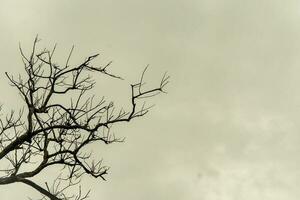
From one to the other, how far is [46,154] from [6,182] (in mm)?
1203

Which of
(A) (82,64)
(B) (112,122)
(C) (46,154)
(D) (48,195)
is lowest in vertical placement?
(D) (48,195)

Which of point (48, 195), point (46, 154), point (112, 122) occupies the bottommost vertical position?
point (48, 195)

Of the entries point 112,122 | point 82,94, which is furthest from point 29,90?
point 112,122

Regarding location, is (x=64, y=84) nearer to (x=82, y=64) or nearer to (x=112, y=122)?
(x=82, y=64)

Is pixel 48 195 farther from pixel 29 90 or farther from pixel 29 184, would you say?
pixel 29 90

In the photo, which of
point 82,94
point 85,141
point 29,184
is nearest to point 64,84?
point 82,94

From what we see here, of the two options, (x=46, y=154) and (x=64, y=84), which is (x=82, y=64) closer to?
(x=64, y=84)

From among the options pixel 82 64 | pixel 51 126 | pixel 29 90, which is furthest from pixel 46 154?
pixel 82 64

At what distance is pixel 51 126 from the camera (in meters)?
13.2

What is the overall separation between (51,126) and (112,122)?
64.8 inches

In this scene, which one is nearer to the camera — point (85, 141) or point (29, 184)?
point (29, 184)

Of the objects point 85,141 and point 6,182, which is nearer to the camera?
point 6,182

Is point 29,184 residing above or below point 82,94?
below

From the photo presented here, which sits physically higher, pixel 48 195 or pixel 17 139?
pixel 17 139
